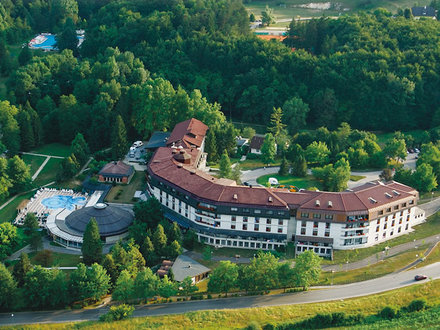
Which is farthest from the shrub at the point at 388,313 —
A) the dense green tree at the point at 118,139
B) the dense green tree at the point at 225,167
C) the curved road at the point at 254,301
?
the dense green tree at the point at 118,139

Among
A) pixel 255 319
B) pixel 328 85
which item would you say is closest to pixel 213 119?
pixel 328 85

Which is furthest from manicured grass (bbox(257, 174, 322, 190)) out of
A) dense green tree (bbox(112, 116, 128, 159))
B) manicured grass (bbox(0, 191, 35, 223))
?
manicured grass (bbox(0, 191, 35, 223))

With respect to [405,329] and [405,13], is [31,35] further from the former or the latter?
[405,329]

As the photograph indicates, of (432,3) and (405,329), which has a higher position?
(432,3)

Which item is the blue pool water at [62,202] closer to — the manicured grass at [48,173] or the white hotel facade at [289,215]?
the manicured grass at [48,173]

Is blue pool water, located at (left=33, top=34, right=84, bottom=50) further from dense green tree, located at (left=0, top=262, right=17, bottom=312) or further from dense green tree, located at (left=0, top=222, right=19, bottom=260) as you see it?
dense green tree, located at (left=0, top=262, right=17, bottom=312)

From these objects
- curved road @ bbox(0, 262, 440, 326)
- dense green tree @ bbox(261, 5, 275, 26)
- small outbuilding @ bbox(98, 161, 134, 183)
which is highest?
dense green tree @ bbox(261, 5, 275, 26)

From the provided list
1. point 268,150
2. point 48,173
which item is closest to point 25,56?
point 48,173
